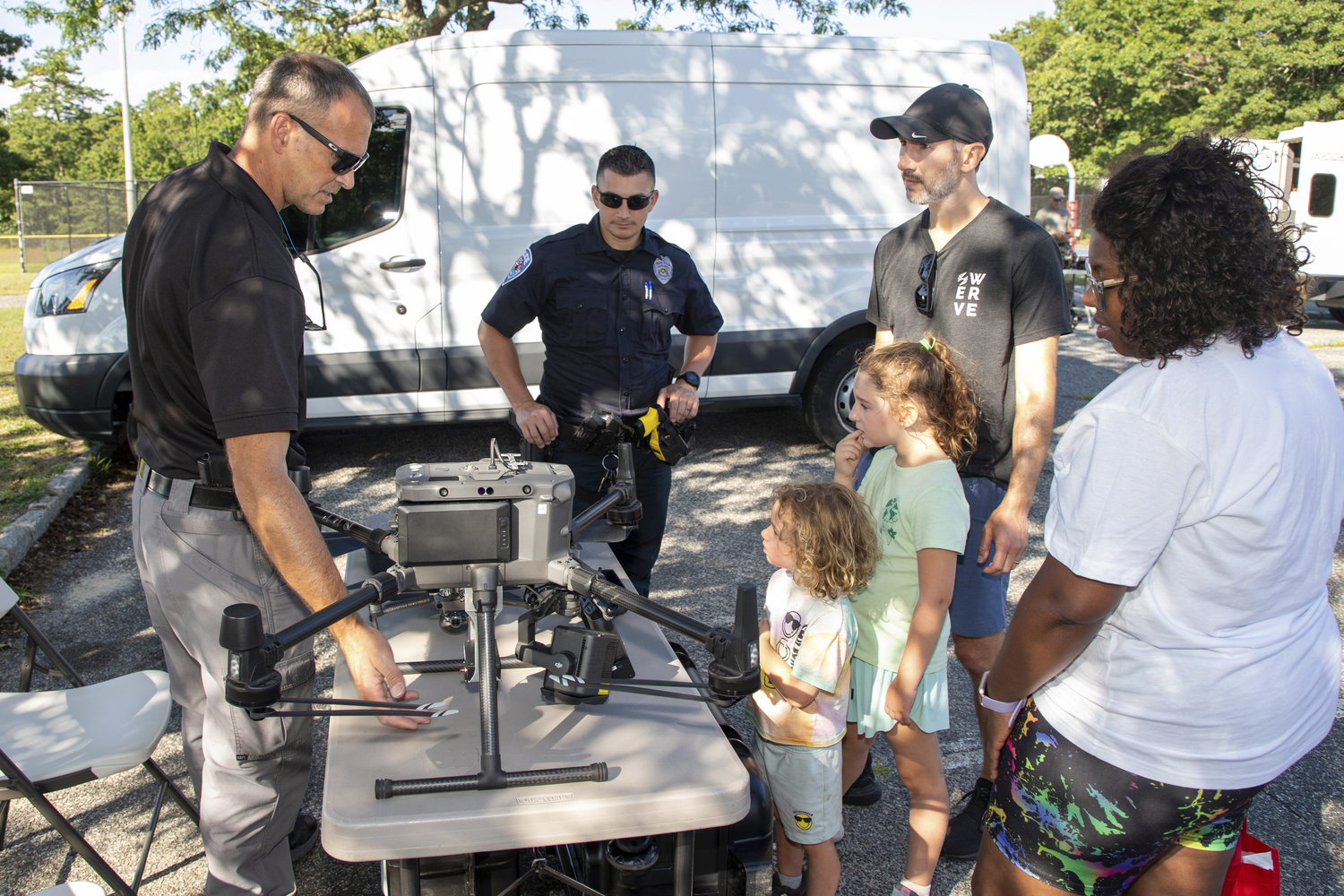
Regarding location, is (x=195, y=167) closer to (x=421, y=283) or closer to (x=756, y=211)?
(x=421, y=283)

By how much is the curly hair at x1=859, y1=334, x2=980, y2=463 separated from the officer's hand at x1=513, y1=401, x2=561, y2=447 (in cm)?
119

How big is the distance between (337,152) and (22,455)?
5479 mm

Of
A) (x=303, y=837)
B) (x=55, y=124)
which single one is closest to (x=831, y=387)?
(x=303, y=837)

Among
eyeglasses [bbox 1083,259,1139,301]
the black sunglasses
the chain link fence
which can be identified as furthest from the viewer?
the chain link fence

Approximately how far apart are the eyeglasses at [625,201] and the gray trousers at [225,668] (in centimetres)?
166

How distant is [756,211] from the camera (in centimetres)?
587

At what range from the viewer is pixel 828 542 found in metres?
2.00

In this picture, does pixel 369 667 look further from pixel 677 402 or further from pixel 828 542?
pixel 677 402

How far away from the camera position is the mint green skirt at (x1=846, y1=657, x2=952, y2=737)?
222cm

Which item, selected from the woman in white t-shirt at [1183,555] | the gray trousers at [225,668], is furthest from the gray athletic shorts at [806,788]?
the gray trousers at [225,668]

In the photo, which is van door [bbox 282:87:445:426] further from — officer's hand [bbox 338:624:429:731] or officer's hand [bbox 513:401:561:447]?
officer's hand [bbox 338:624:429:731]

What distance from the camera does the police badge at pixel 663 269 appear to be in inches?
131

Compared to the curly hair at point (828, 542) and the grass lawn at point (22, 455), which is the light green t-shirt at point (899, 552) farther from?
the grass lawn at point (22, 455)

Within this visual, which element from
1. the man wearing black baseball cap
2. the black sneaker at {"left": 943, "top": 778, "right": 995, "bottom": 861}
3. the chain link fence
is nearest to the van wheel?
the man wearing black baseball cap
